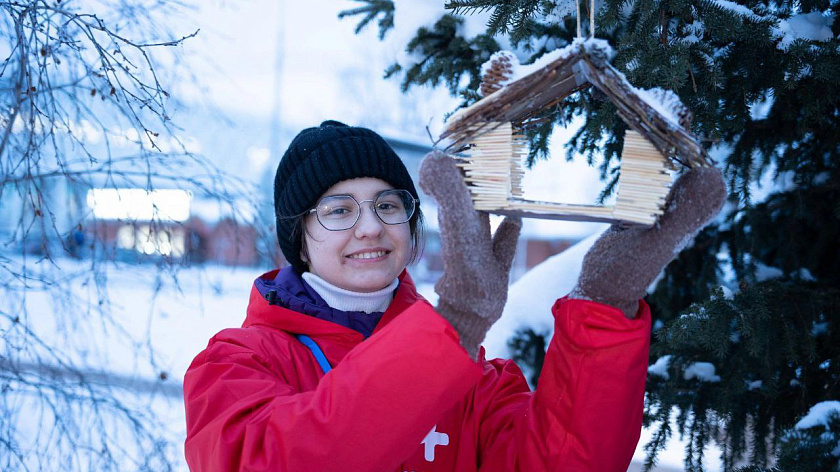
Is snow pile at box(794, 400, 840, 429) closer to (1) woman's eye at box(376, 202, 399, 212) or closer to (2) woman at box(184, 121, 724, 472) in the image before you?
(2) woman at box(184, 121, 724, 472)

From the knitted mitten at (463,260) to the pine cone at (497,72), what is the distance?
0.17 metres

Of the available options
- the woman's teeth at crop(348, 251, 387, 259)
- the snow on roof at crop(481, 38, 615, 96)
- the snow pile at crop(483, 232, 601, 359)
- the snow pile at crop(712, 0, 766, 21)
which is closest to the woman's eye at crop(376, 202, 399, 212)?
the woman's teeth at crop(348, 251, 387, 259)

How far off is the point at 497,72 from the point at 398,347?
0.60 meters

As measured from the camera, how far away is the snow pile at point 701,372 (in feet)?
7.25

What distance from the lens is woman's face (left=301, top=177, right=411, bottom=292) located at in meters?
1.64

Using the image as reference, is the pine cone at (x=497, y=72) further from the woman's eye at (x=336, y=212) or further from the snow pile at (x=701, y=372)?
the snow pile at (x=701, y=372)

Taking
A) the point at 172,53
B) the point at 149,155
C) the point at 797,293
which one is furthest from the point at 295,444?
the point at 172,53

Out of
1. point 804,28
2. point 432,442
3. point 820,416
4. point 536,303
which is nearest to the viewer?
point 820,416

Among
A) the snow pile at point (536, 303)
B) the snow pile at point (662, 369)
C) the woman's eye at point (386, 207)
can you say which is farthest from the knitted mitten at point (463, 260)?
the snow pile at point (536, 303)

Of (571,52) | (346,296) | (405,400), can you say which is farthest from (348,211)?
(571,52)

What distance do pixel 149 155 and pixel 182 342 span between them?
16.0ft

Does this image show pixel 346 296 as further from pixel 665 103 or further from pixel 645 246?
pixel 665 103

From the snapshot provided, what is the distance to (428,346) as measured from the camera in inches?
47.6

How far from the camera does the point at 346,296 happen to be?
5.59 feet
